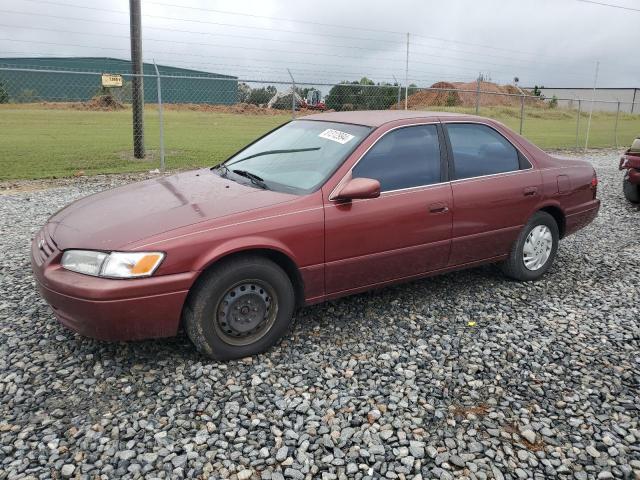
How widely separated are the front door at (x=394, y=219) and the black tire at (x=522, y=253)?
2.83 feet

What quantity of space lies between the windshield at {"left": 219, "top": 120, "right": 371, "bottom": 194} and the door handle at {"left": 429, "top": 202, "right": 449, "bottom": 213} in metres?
0.74

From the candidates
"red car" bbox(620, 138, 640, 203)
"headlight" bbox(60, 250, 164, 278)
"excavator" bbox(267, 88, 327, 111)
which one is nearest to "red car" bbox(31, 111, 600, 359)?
"headlight" bbox(60, 250, 164, 278)

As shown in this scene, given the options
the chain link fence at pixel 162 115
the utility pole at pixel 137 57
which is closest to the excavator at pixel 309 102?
the chain link fence at pixel 162 115

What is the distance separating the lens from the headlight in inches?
118

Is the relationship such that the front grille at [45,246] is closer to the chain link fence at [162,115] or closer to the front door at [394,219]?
the front door at [394,219]

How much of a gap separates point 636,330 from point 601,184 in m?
8.21

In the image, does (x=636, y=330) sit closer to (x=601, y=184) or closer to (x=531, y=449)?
(x=531, y=449)

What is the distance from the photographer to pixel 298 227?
3.46m

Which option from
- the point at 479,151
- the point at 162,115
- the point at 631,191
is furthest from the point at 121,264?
the point at 162,115

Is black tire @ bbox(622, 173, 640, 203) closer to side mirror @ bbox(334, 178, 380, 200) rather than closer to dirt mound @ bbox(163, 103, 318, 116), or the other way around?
side mirror @ bbox(334, 178, 380, 200)

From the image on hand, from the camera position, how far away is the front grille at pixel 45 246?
3268 millimetres

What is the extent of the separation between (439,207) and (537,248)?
138 centimetres

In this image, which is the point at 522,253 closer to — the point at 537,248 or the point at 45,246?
the point at 537,248

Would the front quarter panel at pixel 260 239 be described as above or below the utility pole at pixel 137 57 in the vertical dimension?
below
